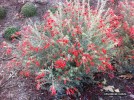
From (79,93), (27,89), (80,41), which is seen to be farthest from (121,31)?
(27,89)

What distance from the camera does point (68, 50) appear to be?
160 inches

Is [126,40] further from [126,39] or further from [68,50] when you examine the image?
[68,50]

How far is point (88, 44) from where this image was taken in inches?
159

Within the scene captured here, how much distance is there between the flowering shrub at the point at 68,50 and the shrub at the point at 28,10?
178 centimetres

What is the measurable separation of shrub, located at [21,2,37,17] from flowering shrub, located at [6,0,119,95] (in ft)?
5.86

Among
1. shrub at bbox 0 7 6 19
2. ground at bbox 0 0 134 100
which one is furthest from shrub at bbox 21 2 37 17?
ground at bbox 0 0 134 100

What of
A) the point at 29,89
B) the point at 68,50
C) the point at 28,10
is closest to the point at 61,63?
the point at 68,50

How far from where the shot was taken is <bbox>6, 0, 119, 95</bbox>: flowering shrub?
4.04 metres

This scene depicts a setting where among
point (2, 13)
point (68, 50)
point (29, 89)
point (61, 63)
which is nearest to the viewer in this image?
point (61, 63)

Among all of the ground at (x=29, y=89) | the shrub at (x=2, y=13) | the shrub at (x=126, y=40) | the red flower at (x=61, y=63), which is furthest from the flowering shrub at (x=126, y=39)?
the shrub at (x=2, y=13)

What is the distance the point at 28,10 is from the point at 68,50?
2.39 meters

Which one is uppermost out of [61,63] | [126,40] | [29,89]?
[126,40]

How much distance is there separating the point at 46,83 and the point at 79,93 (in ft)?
1.77

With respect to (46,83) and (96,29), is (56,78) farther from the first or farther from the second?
(96,29)
